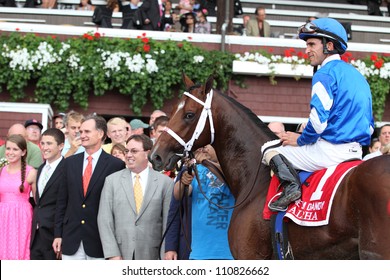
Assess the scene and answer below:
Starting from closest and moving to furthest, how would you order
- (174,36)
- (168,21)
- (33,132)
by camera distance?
1. (33,132)
2. (174,36)
3. (168,21)

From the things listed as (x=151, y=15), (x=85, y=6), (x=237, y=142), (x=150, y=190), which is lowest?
(x=150, y=190)

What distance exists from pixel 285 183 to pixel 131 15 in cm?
1104

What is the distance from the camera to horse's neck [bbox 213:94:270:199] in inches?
270

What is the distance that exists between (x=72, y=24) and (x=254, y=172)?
1168 cm

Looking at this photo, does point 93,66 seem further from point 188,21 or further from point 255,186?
point 255,186

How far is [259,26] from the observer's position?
1730 cm

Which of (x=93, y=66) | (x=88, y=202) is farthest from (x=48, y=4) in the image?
(x=88, y=202)

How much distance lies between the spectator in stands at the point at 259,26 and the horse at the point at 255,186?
10303mm

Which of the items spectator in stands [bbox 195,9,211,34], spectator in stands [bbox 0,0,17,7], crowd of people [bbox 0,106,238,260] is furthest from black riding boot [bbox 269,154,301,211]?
spectator in stands [bbox 0,0,17,7]

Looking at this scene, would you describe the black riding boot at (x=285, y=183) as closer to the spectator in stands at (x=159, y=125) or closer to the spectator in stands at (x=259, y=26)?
the spectator in stands at (x=159, y=125)

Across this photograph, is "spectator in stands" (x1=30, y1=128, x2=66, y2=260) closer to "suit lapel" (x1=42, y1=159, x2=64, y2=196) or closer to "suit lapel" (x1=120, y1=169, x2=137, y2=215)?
"suit lapel" (x1=42, y1=159, x2=64, y2=196)

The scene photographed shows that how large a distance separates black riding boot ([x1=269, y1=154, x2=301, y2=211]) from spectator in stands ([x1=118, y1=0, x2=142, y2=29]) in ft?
34.4

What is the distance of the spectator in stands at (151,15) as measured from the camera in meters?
16.4

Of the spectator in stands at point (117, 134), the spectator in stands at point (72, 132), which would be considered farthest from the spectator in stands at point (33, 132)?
the spectator in stands at point (117, 134)
